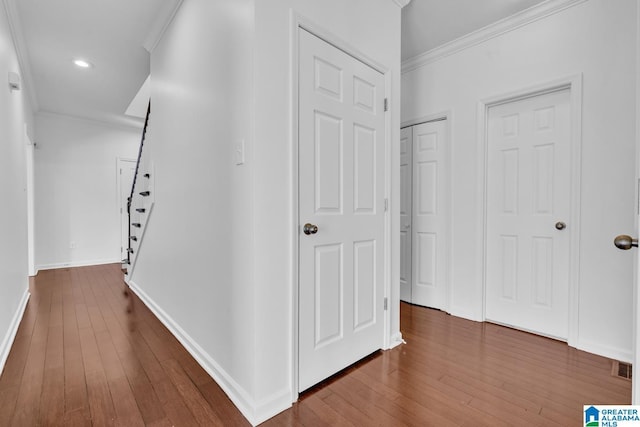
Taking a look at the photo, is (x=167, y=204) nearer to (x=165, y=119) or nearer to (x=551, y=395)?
(x=165, y=119)

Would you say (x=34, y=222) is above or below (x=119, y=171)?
below

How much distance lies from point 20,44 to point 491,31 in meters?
4.40

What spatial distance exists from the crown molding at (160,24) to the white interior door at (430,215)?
95.9 inches

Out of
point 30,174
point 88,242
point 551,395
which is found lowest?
point 551,395

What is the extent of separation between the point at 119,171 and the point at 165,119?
3927mm

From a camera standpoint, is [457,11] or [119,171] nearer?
[457,11]

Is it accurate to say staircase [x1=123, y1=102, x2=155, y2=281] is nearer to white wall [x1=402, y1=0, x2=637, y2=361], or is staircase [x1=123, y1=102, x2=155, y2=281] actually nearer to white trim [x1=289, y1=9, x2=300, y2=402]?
white trim [x1=289, y1=9, x2=300, y2=402]

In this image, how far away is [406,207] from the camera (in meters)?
3.38

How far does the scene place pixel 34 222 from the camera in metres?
4.97

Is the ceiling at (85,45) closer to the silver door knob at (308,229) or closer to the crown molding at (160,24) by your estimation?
the crown molding at (160,24)

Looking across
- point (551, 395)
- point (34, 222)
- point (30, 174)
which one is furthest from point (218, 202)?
point (34, 222)

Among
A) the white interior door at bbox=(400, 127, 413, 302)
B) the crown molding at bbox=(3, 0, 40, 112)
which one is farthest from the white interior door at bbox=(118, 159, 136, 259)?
the white interior door at bbox=(400, 127, 413, 302)

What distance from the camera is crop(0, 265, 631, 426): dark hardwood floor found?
4.95 ft

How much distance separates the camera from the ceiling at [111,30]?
2488 mm
